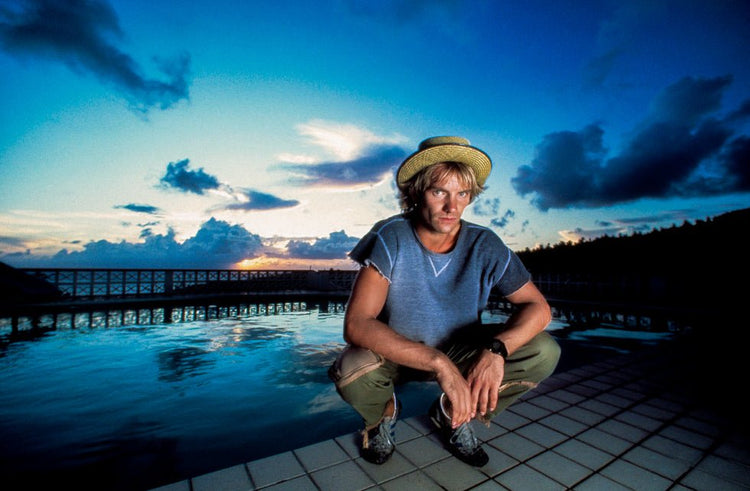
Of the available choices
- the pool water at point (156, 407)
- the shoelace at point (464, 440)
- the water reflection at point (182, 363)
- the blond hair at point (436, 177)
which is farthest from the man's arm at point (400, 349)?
the water reflection at point (182, 363)

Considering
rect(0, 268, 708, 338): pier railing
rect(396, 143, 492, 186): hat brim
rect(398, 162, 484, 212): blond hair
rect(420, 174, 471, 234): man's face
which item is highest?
rect(396, 143, 492, 186): hat brim

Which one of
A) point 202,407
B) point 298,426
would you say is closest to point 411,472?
point 298,426

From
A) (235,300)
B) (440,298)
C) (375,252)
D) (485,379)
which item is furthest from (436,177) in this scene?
(235,300)

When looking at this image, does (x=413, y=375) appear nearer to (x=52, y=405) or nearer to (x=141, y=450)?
(x=141, y=450)

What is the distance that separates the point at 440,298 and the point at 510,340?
398 mm

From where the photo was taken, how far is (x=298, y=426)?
2.89 meters

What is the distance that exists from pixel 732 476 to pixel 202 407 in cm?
383

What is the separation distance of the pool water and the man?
4.39 ft

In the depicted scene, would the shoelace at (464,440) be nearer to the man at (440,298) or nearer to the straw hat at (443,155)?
the man at (440,298)

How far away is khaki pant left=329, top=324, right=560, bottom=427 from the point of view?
63.1 inches

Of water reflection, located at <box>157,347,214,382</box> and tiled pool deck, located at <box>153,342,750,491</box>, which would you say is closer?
tiled pool deck, located at <box>153,342,750,491</box>

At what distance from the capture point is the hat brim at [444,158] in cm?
175

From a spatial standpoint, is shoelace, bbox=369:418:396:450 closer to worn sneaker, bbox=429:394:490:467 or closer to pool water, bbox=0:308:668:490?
worn sneaker, bbox=429:394:490:467

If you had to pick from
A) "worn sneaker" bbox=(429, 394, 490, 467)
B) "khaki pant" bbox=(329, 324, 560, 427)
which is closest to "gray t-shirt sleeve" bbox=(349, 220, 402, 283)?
"khaki pant" bbox=(329, 324, 560, 427)
